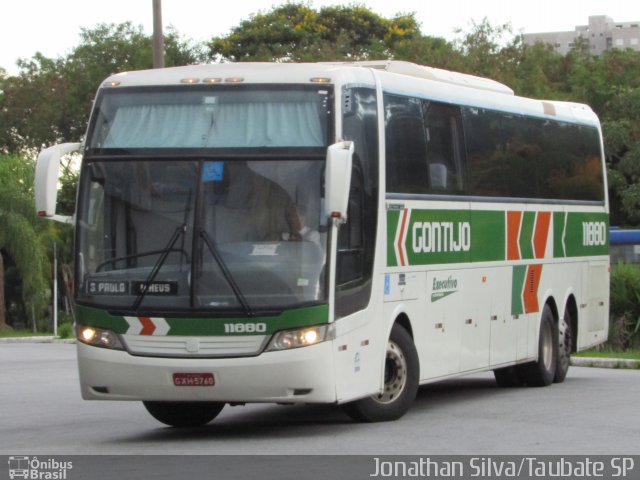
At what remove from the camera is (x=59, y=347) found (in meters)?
33.9

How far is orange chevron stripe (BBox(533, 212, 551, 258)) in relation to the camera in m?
17.6

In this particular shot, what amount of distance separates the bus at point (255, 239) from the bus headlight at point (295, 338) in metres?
0.01

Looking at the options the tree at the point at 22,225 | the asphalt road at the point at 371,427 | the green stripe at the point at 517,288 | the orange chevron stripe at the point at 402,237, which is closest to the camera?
the asphalt road at the point at 371,427

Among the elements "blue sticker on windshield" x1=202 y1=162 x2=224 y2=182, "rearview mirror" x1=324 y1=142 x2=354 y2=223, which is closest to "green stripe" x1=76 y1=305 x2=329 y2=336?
"rearview mirror" x1=324 y1=142 x2=354 y2=223

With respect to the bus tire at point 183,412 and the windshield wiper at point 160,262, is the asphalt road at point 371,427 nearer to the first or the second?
the bus tire at point 183,412

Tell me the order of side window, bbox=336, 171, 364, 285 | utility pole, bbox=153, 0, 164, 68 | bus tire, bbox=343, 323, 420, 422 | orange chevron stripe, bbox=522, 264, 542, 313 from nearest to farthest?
side window, bbox=336, 171, 364, 285 < bus tire, bbox=343, 323, 420, 422 < orange chevron stripe, bbox=522, 264, 542, 313 < utility pole, bbox=153, 0, 164, 68

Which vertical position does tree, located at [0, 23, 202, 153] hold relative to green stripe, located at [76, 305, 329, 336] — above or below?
above

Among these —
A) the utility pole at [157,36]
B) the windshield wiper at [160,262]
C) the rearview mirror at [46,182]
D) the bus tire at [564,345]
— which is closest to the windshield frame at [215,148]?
the rearview mirror at [46,182]

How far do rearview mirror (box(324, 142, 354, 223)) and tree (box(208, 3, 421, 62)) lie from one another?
148ft

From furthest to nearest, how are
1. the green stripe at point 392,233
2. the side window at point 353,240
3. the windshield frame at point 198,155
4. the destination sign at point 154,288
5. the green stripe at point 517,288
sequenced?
the green stripe at point 517,288 → the green stripe at point 392,233 → the side window at point 353,240 → the destination sign at point 154,288 → the windshield frame at point 198,155

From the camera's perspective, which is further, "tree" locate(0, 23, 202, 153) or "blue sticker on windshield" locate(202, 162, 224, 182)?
"tree" locate(0, 23, 202, 153)

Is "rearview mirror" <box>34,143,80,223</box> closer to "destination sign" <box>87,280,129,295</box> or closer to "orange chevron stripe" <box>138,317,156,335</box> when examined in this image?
"destination sign" <box>87,280,129,295</box>

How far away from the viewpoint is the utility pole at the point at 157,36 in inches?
979

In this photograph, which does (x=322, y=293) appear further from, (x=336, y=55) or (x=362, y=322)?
(x=336, y=55)
